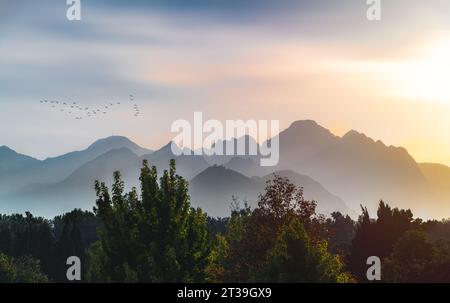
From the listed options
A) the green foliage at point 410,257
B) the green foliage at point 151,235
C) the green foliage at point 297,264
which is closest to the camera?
the green foliage at point 297,264

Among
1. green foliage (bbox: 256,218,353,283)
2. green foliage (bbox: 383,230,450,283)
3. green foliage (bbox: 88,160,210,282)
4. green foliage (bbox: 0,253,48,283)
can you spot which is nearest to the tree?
green foliage (bbox: 383,230,450,283)

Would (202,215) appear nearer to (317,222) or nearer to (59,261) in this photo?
(317,222)

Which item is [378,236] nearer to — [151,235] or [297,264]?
[151,235]

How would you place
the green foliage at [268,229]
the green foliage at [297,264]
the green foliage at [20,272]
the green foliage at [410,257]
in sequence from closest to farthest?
the green foliage at [297,264], the green foliage at [268,229], the green foliage at [410,257], the green foliage at [20,272]

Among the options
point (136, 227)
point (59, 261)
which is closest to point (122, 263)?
point (136, 227)

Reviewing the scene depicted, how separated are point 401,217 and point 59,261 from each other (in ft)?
166

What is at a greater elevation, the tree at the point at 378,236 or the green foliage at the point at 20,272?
the tree at the point at 378,236

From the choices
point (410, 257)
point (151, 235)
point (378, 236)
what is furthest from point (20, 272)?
point (410, 257)

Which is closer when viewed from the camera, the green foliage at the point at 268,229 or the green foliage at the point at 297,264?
the green foliage at the point at 297,264

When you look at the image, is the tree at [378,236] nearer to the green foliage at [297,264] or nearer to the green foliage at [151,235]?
the green foliage at [151,235]

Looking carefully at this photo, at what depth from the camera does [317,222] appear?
40.4 m

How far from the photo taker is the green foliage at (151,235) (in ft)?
131

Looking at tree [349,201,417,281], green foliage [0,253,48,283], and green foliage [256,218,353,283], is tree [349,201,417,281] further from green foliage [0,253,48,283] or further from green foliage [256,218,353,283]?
green foliage [0,253,48,283]

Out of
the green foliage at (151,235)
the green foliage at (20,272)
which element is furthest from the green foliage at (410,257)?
the green foliage at (20,272)
